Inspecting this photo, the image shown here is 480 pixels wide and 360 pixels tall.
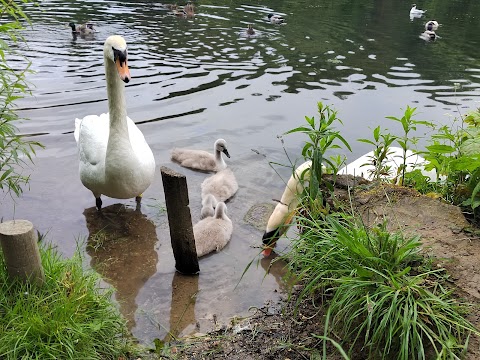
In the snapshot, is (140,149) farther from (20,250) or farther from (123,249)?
(20,250)

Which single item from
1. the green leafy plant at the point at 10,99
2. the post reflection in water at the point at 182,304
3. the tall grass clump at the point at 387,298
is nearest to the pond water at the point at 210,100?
the post reflection in water at the point at 182,304

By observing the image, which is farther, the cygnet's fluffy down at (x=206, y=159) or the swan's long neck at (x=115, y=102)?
the cygnet's fluffy down at (x=206, y=159)

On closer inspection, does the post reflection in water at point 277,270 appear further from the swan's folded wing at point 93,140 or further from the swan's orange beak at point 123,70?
the swan's orange beak at point 123,70

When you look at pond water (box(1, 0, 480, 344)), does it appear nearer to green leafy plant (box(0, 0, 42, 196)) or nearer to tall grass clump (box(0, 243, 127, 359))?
tall grass clump (box(0, 243, 127, 359))

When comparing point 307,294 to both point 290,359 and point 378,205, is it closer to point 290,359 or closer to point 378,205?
Result: point 290,359

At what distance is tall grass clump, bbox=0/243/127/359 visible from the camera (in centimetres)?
301

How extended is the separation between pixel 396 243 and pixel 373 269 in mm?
212

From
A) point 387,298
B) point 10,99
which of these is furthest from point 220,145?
point 387,298

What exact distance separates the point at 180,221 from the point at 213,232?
0.96 meters

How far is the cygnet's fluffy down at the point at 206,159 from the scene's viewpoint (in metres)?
7.38

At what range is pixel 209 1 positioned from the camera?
21797mm

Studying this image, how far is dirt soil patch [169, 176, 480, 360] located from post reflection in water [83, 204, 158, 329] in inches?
38.7

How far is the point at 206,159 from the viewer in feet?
24.4

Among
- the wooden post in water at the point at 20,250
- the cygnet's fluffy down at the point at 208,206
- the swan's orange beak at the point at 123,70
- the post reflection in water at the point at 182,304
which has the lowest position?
the post reflection in water at the point at 182,304
